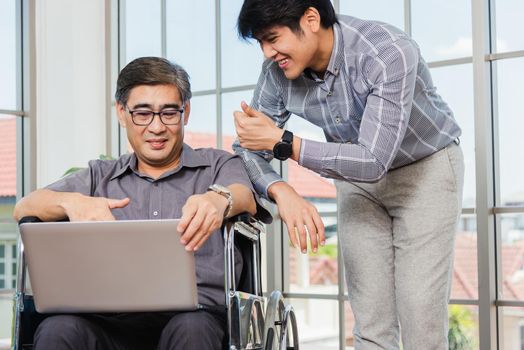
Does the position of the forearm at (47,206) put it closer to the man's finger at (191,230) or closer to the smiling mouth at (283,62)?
the man's finger at (191,230)

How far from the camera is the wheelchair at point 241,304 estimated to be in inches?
79.8

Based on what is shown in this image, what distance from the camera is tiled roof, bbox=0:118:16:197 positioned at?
463 centimetres

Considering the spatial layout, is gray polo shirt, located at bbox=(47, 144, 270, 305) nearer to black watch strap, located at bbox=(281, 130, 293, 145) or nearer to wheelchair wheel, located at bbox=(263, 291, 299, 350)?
wheelchair wheel, located at bbox=(263, 291, 299, 350)

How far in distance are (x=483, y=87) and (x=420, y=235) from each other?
124cm

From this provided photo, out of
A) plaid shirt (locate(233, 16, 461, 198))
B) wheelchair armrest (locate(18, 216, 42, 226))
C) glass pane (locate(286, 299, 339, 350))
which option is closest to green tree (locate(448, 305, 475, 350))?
glass pane (locate(286, 299, 339, 350))

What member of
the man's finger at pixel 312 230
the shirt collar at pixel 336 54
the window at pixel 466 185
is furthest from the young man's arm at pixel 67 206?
the window at pixel 466 185

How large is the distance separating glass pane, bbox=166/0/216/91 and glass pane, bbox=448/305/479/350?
1.77m

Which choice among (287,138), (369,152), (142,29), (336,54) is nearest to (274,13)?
(336,54)

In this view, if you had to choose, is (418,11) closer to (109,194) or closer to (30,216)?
(109,194)

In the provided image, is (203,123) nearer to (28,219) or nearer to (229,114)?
(229,114)

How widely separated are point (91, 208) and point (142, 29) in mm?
2834

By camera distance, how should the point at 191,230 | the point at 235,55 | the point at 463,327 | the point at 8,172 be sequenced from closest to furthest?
the point at 191,230, the point at 463,327, the point at 235,55, the point at 8,172

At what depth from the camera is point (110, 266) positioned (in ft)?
6.45

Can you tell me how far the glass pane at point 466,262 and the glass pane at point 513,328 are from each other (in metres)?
0.14
